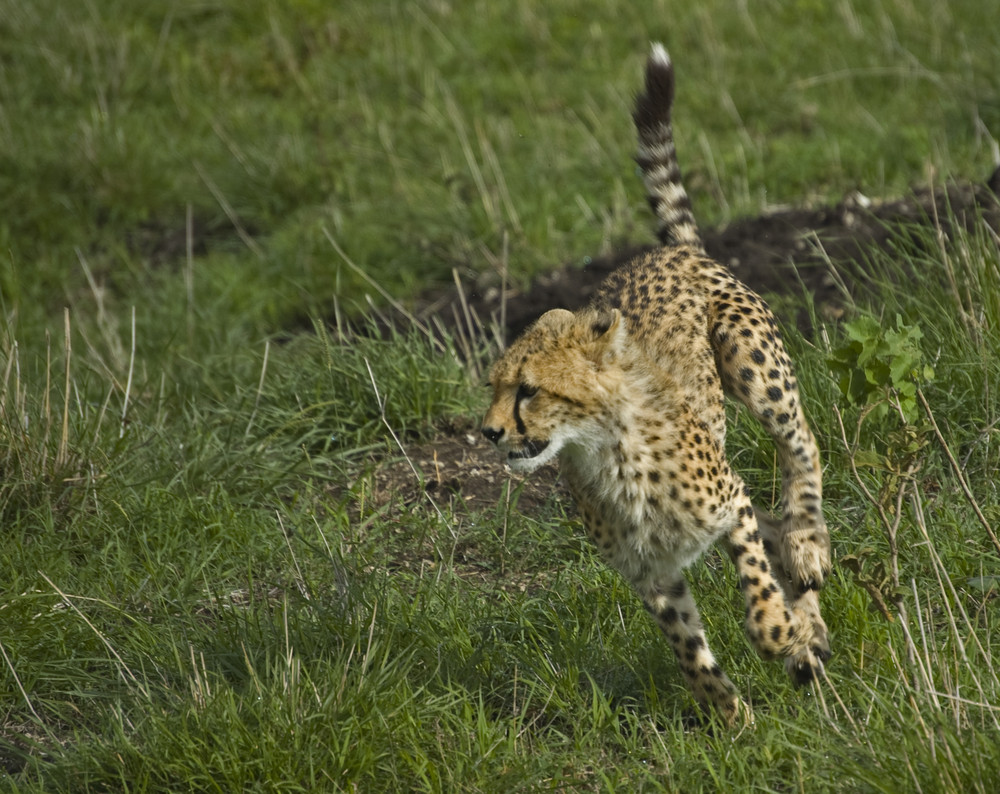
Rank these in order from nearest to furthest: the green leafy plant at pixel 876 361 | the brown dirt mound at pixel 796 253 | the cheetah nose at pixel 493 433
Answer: the green leafy plant at pixel 876 361 < the cheetah nose at pixel 493 433 < the brown dirt mound at pixel 796 253

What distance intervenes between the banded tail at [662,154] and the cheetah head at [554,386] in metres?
1.24

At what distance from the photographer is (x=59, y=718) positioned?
334 centimetres

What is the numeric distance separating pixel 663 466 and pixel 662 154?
1435 millimetres

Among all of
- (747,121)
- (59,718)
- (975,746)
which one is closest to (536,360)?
(975,746)

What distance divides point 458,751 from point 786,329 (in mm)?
2186

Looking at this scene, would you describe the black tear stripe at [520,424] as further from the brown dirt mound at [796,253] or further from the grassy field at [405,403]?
the brown dirt mound at [796,253]

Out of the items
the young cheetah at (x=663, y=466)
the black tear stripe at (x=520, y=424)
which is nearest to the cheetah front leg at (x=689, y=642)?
the young cheetah at (x=663, y=466)

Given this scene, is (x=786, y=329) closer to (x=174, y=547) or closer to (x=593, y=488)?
(x=593, y=488)

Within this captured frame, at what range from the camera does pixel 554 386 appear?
2.77 m

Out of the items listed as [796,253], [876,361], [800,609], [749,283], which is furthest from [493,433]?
[796,253]

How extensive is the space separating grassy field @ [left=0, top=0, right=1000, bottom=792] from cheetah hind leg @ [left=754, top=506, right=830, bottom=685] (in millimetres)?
70

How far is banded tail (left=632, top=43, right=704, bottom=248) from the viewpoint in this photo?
3854 mm

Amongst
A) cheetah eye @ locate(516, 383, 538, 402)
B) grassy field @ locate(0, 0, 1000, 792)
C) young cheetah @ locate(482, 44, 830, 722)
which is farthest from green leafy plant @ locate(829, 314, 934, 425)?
cheetah eye @ locate(516, 383, 538, 402)

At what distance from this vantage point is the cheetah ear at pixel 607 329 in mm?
2857
